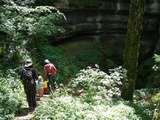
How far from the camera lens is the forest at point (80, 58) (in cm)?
1227

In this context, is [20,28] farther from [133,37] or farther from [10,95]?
[133,37]

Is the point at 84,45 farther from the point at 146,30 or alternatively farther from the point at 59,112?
the point at 59,112

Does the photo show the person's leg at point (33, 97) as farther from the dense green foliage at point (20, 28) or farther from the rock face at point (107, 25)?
the rock face at point (107, 25)

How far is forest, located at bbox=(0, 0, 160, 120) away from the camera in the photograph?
12266 mm

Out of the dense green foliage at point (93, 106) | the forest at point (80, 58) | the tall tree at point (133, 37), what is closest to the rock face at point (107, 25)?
the forest at point (80, 58)

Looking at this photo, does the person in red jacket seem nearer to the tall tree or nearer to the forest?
the forest

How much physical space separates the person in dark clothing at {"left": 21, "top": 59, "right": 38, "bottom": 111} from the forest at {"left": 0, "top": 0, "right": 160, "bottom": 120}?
51 millimetres

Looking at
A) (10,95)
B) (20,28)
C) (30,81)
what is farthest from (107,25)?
(10,95)

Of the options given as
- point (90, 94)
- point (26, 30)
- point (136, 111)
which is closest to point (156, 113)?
point (136, 111)

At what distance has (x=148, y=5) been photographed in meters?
25.8

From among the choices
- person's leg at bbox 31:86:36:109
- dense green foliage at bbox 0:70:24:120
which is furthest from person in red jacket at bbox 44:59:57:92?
person's leg at bbox 31:86:36:109

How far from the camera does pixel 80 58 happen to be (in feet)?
75.3

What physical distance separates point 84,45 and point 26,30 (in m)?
5.17

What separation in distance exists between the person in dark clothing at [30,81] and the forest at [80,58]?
5 cm
